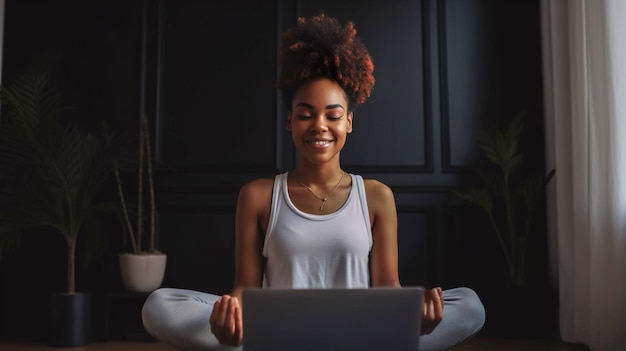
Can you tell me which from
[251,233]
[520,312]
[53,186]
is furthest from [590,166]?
[53,186]

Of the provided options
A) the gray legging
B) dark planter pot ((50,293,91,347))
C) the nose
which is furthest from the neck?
dark planter pot ((50,293,91,347))

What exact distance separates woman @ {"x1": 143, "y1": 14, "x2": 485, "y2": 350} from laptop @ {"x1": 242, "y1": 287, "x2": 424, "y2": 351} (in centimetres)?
40

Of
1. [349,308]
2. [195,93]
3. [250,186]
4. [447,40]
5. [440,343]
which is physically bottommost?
[440,343]

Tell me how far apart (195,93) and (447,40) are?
1.42 metres

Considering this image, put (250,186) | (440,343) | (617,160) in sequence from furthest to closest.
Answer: (617,160)
(250,186)
(440,343)

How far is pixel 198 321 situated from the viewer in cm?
113

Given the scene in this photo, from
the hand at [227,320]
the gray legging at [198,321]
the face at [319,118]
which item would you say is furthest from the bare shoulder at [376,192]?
the hand at [227,320]

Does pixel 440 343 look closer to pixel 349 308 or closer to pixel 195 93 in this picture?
pixel 349 308

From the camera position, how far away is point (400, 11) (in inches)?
135

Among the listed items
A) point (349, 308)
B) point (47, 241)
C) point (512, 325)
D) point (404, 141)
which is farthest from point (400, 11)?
point (349, 308)

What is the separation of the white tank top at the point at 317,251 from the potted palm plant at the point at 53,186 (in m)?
1.86

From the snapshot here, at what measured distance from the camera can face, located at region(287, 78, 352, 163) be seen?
134 cm

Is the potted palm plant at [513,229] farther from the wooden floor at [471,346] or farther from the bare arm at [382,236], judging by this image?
the bare arm at [382,236]

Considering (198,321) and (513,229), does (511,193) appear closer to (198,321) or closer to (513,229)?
(513,229)
